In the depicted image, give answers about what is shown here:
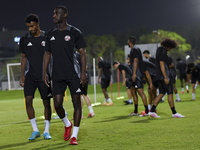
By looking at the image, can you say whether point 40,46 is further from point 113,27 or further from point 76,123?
point 113,27

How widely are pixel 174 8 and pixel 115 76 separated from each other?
227 ft

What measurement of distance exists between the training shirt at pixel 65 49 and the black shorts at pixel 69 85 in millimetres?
69

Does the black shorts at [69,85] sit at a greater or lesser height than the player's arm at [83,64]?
lesser

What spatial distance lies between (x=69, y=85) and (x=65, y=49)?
0.59 metres

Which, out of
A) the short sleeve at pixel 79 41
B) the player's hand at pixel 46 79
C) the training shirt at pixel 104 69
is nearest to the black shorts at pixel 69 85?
the player's hand at pixel 46 79

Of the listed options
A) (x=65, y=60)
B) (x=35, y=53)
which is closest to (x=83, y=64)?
(x=65, y=60)

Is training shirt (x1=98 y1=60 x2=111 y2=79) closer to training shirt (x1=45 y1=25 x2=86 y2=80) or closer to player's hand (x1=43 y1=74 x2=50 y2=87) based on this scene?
player's hand (x1=43 y1=74 x2=50 y2=87)

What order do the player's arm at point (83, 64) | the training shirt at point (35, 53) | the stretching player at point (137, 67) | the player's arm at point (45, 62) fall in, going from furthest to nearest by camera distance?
the stretching player at point (137, 67)
the training shirt at point (35, 53)
the player's arm at point (45, 62)
the player's arm at point (83, 64)

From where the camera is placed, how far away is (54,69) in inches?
220

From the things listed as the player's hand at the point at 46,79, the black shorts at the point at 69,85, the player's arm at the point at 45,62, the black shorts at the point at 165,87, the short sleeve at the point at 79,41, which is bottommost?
the black shorts at the point at 165,87

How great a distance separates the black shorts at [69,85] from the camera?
5.49m

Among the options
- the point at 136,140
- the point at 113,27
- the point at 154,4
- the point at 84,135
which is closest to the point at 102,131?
the point at 84,135

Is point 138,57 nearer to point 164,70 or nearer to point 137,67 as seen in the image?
point 137,67

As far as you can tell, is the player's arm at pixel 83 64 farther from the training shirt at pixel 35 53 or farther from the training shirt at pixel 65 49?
the training shirt at pixel 35 53
